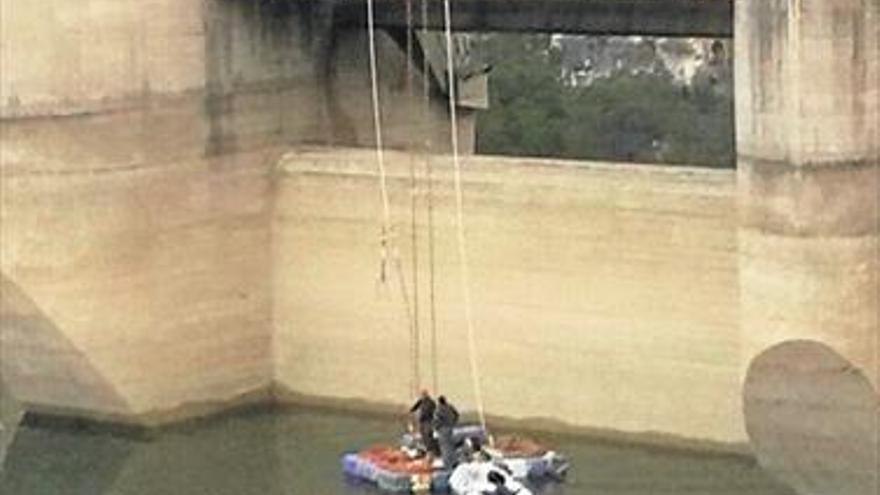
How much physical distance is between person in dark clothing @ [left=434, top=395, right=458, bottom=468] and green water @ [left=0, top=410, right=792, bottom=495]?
693 mm

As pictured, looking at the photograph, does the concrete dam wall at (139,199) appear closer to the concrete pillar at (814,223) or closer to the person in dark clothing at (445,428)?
the person in dark clothing at (445,428)

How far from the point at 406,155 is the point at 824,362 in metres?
5.45

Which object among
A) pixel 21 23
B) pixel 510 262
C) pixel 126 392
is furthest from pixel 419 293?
pixel 21 23

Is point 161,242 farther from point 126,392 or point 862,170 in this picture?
point 862,170

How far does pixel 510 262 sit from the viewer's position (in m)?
23.3

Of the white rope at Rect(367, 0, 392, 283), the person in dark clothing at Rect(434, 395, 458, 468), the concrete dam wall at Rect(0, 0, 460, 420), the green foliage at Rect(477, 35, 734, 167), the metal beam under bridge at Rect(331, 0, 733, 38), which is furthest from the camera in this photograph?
the green foliage at Rect(477, 35, 734, 167)

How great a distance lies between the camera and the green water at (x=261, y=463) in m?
21.6

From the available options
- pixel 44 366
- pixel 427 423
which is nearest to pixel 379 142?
pixel 44 366

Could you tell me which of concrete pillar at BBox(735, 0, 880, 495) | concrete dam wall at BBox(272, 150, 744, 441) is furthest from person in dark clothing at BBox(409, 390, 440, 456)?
concrete pillar at BBox(735, 0, 880, 495)

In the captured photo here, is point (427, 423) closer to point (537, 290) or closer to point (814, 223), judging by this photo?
point (537, 290)

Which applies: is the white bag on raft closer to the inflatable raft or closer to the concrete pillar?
the inflatable raft

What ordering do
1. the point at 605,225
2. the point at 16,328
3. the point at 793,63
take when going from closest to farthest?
1. the point at 793,63
2. the point at 605,225
3. the point at 16,328

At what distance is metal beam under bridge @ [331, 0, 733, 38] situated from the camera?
2431 centimetres

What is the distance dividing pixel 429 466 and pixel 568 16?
17.9 feet
